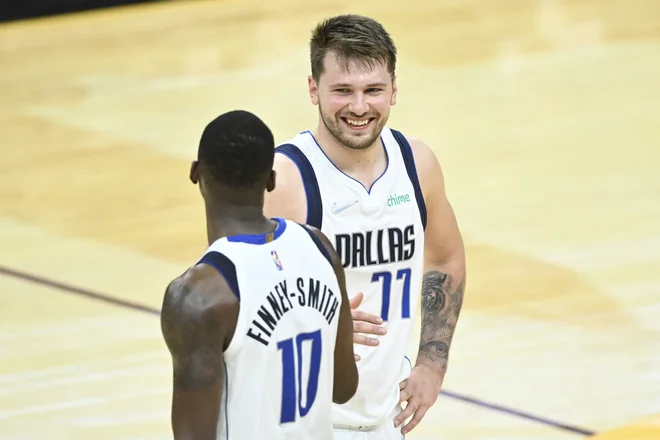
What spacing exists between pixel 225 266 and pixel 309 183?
1021 mm

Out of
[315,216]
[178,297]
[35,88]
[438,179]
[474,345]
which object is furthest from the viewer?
[35,88]

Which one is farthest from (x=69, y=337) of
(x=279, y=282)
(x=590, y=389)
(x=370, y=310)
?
(x=279, y=282)

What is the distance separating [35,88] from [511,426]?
231 inches

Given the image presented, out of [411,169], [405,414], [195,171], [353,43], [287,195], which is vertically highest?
[353,43]

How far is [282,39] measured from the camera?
10.8 metres

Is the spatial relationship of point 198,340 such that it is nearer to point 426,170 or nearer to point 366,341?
point 366,341

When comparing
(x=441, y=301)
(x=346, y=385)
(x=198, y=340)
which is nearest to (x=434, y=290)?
(x=441, y=301)

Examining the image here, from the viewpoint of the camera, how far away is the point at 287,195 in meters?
3.38

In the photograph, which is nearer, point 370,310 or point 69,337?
point 370,310

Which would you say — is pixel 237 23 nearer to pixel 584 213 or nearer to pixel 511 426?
pixel 584 213

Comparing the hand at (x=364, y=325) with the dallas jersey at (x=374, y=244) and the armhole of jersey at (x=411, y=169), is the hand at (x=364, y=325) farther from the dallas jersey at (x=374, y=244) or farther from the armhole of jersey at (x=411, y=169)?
the armhole of jersey at (x=411, y=169)

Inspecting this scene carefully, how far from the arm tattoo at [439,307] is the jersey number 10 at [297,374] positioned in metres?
1.20

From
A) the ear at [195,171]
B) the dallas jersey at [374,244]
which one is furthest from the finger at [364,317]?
the ear at [195,171]

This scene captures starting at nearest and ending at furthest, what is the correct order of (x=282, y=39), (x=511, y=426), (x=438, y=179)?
(x=438, y=179)
(x=511, y=426)
(x=282, y=39)
